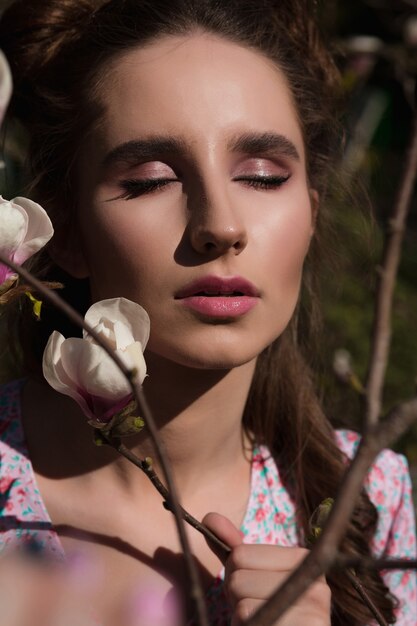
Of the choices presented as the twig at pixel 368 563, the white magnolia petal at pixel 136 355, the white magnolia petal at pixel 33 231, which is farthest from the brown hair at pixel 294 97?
the twig at pixel 368 563

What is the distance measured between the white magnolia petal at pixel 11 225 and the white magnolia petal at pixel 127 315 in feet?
0.30

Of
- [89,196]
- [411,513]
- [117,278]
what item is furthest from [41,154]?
[411,513]

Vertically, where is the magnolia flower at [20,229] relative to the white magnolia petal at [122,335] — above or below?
above

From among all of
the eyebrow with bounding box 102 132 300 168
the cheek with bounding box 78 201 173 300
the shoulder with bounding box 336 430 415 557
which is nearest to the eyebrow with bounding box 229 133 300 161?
the eyebrow with bounding box 102 132 300 168

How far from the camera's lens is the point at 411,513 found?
4.77ft

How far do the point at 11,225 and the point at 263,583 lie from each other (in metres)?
0.48

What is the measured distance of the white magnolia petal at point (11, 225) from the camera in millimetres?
751

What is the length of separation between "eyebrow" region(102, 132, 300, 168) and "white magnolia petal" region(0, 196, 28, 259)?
11.5 inches

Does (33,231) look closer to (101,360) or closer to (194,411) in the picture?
(101,360)

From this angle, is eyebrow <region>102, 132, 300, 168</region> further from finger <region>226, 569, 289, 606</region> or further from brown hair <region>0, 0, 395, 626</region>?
finger <region>226, 569, 289, 606</region>

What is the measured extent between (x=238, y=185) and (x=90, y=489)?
1.60ft

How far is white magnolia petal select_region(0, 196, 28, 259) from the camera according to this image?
29.6 inches

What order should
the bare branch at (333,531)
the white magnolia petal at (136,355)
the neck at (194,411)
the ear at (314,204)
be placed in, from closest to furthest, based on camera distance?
the bare branch at (333,531)
the white magnolia petal at (136,355)
the neck at (194,411)
the ear at (314,204)

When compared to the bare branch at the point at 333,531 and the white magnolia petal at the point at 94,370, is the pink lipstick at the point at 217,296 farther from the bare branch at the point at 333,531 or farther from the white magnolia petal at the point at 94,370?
the bare branch at the point at 333,531
